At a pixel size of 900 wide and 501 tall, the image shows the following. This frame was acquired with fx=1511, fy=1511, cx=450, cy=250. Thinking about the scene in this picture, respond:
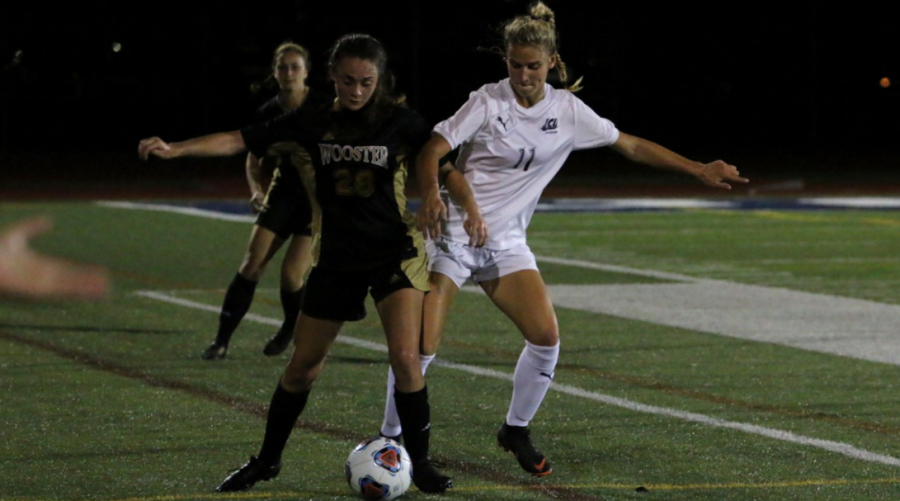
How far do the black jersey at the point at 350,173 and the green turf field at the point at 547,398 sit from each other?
935 millimetres

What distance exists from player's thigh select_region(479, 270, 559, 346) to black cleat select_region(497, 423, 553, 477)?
38cm

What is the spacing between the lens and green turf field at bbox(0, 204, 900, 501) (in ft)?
19.4

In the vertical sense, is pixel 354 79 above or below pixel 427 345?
above

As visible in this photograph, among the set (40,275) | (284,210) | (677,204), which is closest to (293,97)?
(284,210)

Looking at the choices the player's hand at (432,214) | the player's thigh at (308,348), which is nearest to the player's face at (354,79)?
the player's hand at (432,214)

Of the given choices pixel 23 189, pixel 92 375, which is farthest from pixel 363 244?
pixel 23 189

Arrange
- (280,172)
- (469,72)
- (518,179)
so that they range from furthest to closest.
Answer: (469,72), (280,172), (518,179)

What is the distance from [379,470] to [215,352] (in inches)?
145

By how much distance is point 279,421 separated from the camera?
5.68m

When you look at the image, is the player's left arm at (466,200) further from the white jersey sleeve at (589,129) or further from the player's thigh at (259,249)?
the player's thigh at (259,249)

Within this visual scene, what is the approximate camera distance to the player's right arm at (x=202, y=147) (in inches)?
217

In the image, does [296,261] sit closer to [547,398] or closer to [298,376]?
[547,398]

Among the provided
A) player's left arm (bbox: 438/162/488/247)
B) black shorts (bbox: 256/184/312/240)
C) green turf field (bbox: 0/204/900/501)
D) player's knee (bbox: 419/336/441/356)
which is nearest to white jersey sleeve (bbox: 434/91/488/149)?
player's left arm (bbox: 438/162/488/247)

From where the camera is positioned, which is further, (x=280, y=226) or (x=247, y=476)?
(x=280, y=226)
